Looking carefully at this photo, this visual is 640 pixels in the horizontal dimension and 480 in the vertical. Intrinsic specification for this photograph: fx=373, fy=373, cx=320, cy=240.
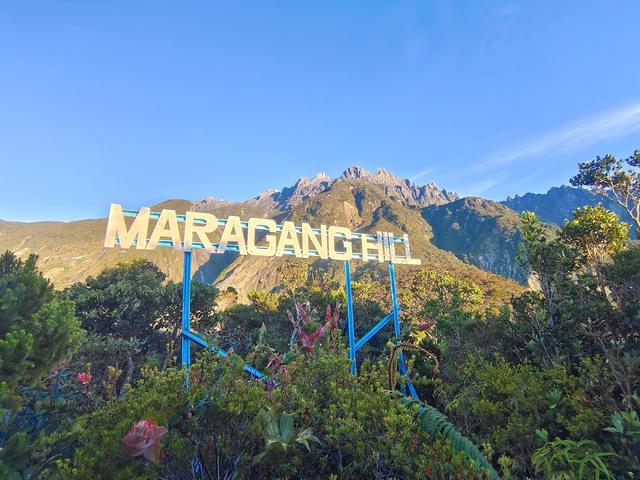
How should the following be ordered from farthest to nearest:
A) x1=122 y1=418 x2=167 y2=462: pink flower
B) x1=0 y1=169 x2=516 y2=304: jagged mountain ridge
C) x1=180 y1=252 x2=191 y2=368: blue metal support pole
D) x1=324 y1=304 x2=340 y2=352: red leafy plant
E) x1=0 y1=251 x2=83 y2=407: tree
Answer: x1=0 y1=169 x2=516 y2=304: jagged mountain ridge
x1=180 y1=252 x2=191 y2=368: blue metal support pole
x1=0 y1=251 x2=83 y2=407: tree
x1=324 y1=304 x2=340 y2=352: red leafy plant
x1=122 y1=418 x2=167 y2=462: pink flower

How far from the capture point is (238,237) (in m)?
11.4

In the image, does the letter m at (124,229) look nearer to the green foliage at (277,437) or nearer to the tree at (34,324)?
the tree at (34,324)

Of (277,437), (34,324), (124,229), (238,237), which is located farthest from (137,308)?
(277,437)

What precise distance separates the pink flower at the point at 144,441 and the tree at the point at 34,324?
121 inches

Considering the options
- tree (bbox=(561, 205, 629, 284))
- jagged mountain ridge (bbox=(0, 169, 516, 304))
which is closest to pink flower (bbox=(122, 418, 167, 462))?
tree (bbox=(561, 205, 629, 284))

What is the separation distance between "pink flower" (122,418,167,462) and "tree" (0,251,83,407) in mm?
3064

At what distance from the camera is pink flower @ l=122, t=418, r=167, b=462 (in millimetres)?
2088

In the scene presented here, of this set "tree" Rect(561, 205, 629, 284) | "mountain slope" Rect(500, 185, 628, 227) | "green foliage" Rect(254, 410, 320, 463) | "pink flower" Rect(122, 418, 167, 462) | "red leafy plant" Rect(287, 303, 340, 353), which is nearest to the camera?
"pink flower" Rect(122, 418, 167, 462)

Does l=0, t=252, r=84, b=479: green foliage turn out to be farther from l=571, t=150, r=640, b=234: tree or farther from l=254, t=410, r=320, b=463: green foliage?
l=571, t=150, r=640, b=234: tree

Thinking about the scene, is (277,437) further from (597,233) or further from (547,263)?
(597,233)

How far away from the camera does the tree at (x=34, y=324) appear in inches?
182

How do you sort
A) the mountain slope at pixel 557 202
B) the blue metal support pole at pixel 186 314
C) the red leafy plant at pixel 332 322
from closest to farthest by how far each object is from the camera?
the red leafy plant at pixel 332 322 → the blue metal support pole at pixel 186 314 → the mountain slope at pixel 557 202

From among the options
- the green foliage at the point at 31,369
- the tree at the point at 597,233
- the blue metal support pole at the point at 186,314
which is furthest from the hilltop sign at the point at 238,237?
the tree at the point at 597,233

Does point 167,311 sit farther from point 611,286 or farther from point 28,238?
point 28,238
